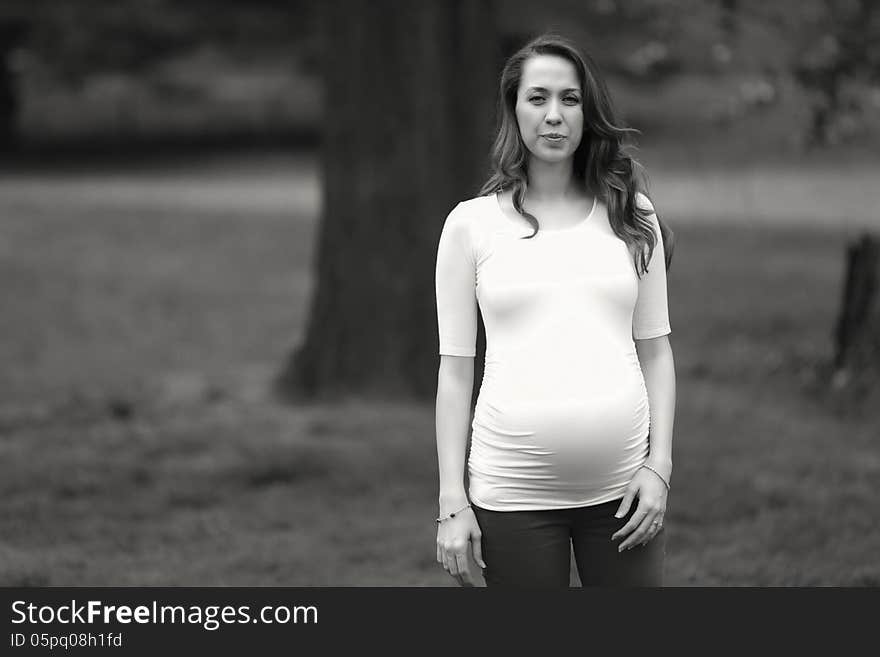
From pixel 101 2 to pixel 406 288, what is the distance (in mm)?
16030

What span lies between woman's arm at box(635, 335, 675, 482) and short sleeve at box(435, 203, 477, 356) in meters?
0.38

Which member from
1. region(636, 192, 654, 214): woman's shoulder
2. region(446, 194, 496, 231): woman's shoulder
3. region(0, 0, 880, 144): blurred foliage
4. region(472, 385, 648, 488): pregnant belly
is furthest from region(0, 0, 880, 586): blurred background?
region(0, 0, 880, 144): blurred foliage

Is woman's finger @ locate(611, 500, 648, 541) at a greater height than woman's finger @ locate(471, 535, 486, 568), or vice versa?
woman's finger @ locate(611, 500, 648, 541)

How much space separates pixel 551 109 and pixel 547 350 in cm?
50

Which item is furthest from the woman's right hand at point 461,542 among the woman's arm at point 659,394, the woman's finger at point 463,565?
the woman's arm at point 659,394

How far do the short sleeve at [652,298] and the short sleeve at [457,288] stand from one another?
354mm

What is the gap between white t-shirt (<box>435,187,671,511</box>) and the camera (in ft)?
8.43

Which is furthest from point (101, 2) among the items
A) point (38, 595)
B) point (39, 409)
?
point (38, 595)

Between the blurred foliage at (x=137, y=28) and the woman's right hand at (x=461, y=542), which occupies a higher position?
the blurred foliage at (x=137, y=28)

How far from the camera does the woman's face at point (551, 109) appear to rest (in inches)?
104

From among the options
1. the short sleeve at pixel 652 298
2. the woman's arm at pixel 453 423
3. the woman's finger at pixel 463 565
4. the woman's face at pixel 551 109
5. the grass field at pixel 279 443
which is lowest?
the grass field at pixel 279 443

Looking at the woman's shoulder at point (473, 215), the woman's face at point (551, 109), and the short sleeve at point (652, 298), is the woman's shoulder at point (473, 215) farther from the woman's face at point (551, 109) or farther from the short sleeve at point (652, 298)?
the short sleeve at point (652, 298)

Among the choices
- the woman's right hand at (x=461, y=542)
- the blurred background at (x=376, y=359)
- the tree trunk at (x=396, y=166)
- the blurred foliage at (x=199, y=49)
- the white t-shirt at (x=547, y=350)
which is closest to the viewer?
the white t-shirt at (x=547, y=350)

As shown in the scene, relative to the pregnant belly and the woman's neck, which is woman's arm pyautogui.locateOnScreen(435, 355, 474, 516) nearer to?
the pregnant belly
